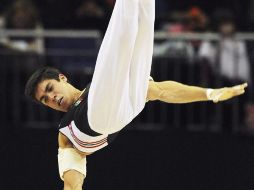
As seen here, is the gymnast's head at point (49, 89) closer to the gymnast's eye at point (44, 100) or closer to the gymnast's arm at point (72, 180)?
the gymnast's eye at point (44, 100)

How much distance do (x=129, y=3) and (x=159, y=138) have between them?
9.51 feet

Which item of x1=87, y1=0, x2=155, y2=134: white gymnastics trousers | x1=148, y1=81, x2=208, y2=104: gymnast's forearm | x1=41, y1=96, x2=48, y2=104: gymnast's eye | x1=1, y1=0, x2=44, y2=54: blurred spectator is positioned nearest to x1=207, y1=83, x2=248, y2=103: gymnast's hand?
x1=148, y1=81, x2=208, y2=104: gymnast's forearm

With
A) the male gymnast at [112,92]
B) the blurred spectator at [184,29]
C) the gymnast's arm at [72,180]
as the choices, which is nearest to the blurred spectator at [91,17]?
the blurred spectator at [184,29]

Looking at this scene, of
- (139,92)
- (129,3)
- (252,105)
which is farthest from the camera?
(252,105)

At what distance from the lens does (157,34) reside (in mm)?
8258

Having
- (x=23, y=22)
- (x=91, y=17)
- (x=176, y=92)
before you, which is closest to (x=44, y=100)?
(x=176, y=92)

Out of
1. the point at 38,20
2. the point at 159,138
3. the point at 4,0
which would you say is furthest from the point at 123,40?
the point at 4,0

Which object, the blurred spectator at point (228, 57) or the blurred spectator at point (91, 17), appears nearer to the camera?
the blurred spectator at point (228, 57)

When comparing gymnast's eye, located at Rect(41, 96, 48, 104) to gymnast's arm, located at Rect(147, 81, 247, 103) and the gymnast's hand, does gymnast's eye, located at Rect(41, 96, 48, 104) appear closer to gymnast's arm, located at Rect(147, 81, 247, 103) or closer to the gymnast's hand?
gymnast's arm, located at Rect(147, 81, 247, 103)

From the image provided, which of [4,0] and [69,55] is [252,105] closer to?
[69,55]

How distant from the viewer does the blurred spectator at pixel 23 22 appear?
8344 millimetres

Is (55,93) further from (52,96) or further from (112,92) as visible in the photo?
(112,92)

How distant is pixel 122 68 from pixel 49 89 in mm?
634

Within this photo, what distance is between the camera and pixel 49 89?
5.83m
